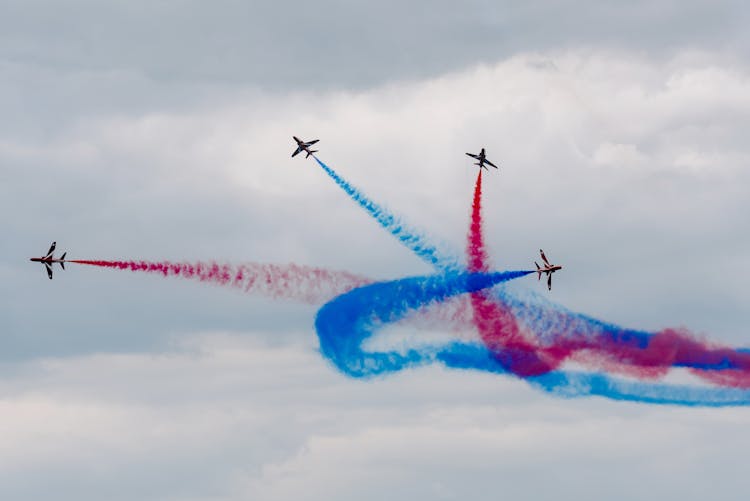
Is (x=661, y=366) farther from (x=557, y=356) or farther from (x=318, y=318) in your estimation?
(x=318, y=318)

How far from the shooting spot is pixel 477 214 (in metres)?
181

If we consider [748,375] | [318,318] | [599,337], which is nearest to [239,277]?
[318,318]

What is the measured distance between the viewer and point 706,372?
183375 mm

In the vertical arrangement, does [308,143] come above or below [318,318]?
above

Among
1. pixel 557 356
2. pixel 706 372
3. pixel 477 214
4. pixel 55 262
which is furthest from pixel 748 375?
pixel 55 262

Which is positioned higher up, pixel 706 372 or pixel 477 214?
pixel 477 214

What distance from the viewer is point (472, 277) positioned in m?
179

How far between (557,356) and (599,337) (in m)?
4.31

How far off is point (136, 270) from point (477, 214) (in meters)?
30.9

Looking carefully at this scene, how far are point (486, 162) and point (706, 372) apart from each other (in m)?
29.6

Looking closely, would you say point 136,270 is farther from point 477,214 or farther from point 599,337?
point 599,337

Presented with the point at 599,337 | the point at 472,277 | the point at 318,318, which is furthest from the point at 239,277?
the point at 599,337

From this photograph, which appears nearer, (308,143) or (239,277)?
(239,277)

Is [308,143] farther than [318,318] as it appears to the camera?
Yes
